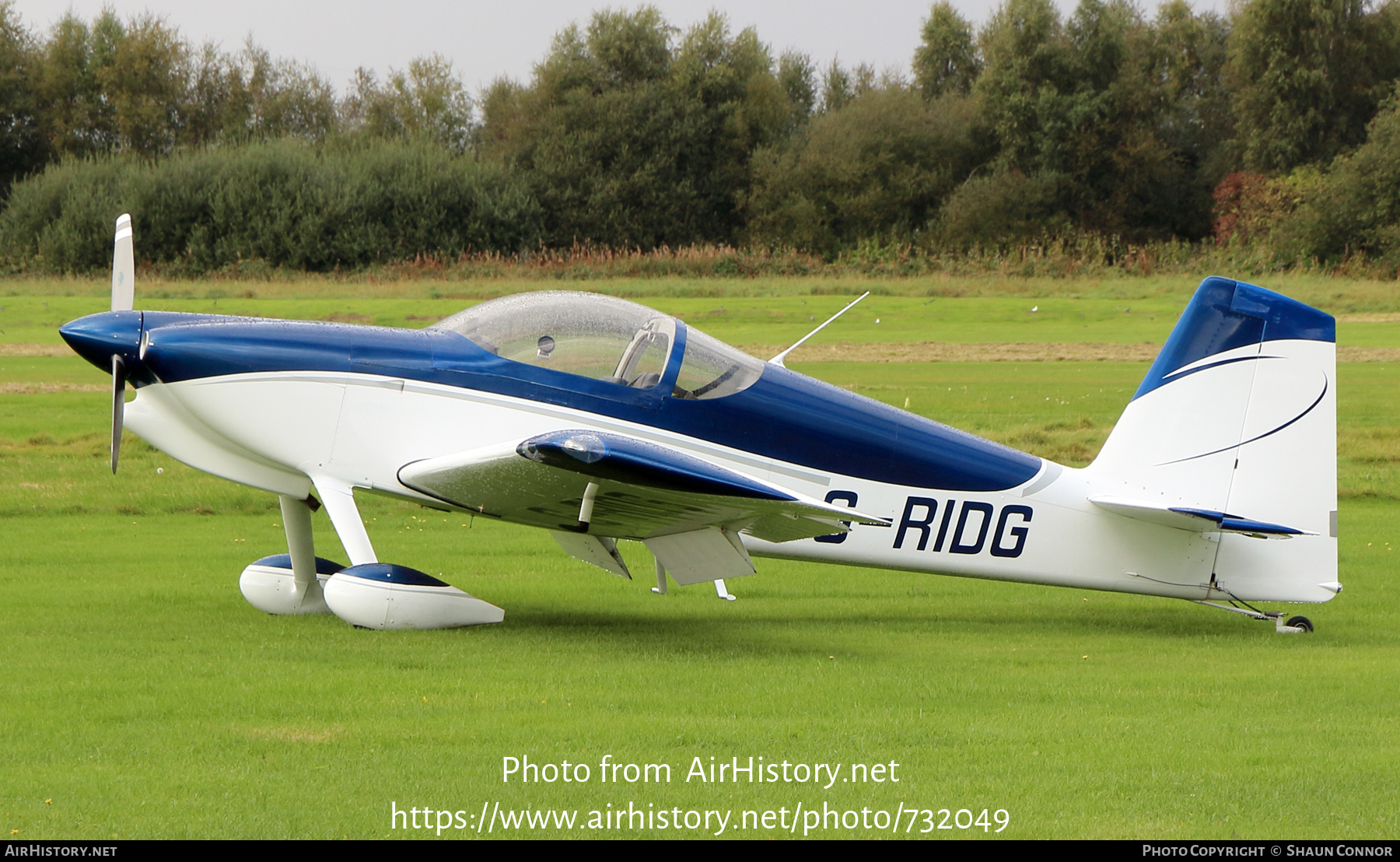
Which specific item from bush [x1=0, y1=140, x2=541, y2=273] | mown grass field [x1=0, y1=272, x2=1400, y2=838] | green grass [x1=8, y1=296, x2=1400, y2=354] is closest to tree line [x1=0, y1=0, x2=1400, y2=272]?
bush [x1=0, y1=140, x2=541, y2=273]

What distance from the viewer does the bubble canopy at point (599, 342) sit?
7.86 meters

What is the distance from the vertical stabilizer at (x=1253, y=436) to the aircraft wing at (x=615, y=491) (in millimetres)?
2392

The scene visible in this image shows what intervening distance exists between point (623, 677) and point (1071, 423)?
542 inches

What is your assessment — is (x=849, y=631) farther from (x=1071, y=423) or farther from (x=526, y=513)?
(x=1071, y=423)

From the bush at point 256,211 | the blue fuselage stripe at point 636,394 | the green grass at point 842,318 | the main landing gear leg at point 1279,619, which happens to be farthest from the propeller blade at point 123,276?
the bush at point 256,211

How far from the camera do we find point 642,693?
648 cm

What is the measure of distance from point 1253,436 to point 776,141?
168 ft

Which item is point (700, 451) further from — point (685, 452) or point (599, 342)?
point (599, 342)

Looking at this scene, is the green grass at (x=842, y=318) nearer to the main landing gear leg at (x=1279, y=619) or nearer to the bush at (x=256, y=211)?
the bush at (x=256, y=211)

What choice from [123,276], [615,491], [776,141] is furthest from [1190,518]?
[776,141]

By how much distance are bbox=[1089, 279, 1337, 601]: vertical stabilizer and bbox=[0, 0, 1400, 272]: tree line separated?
41082 mm
